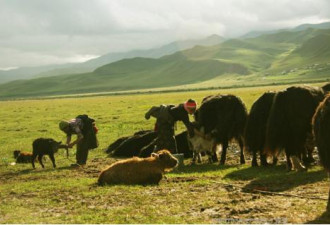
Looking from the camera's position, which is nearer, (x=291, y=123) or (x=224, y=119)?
(x=291, y=123)

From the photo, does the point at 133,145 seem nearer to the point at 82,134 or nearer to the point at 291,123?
the point at 82,134

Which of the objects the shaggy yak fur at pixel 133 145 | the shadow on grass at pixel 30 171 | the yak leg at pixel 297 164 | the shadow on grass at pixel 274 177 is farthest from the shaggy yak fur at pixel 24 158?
the yak leg at pixel 297 164

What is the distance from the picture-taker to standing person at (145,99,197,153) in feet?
42.2

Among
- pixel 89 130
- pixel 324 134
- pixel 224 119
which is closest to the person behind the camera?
pixel 324 134

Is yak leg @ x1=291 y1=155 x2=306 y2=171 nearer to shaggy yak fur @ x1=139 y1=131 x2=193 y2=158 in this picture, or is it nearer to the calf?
the calf

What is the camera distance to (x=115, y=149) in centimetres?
1641

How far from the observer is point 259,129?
11.8 m

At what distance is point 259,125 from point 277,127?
1.21m

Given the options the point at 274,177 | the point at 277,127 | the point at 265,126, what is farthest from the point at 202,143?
the point at 274,177

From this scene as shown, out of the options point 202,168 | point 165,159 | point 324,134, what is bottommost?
point 202,168

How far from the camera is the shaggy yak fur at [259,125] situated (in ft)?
38.7

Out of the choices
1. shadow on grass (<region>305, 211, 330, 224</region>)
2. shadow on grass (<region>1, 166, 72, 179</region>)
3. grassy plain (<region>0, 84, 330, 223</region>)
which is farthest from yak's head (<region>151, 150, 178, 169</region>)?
shadow on grass (<region>305, 211, 330, 224</region>)

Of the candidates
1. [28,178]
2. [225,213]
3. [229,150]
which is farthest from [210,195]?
[229,150]

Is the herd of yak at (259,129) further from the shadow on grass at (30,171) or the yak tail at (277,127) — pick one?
the shadow on grass at (30,171)
